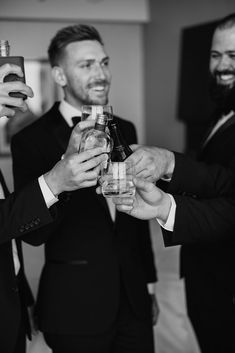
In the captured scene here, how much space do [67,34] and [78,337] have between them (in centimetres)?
140

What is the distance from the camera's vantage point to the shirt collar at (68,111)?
2.17 m

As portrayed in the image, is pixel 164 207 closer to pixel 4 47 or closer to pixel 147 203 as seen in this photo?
pixel 147 203

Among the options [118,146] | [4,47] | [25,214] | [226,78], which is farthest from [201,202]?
[4,47]

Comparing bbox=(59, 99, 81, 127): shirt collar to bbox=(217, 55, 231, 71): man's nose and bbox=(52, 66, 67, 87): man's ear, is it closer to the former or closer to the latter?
bbox=(52, 66, 67, 87): man's ear

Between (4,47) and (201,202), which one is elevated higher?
(4,47)

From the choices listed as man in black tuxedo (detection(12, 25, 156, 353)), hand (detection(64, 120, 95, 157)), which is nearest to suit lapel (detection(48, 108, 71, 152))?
man in black tuxedo (detection(12, 25, 156, 353))

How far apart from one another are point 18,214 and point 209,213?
68 centimetres

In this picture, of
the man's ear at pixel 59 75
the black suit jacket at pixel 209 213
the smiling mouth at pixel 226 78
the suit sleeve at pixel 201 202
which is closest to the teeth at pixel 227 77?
the smiling mouth at pixel 226 78

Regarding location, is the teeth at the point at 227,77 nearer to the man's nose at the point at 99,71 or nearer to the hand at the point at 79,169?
the man's nose at the point at 99,71

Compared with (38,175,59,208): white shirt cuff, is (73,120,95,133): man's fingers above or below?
above

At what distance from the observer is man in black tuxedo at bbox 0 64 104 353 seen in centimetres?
138

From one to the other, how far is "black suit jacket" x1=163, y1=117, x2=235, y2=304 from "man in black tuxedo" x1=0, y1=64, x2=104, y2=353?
437 millimetres

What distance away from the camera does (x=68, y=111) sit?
7.14ft

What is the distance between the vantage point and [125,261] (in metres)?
2.00
